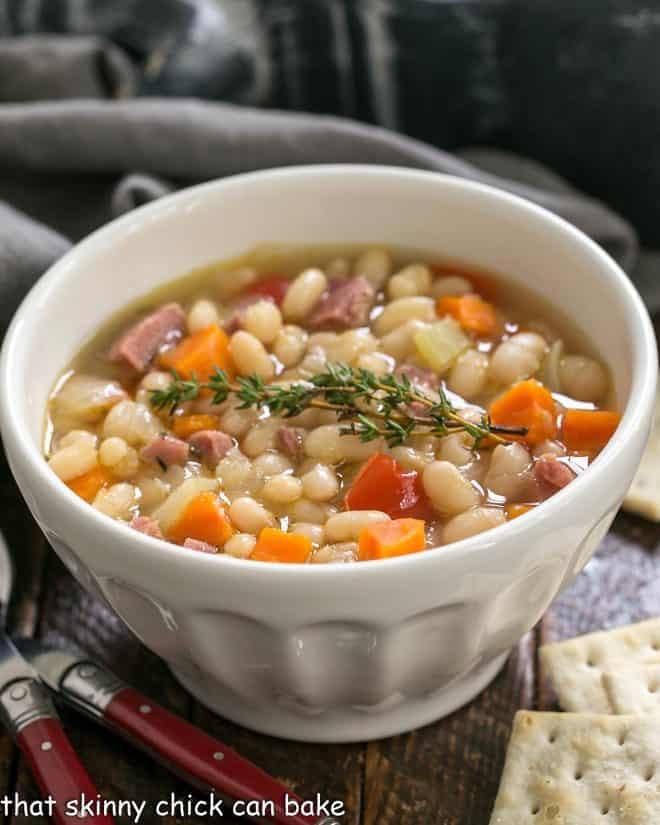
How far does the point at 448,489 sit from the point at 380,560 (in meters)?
0.29

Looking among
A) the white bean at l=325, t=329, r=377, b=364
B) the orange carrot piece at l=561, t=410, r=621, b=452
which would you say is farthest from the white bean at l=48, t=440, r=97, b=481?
the orange carrot piece at l=561, t=410, r=621, b=452

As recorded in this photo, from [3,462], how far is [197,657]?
91cm

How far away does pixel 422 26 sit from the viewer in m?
3.33

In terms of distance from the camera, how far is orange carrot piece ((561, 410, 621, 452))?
2094mm

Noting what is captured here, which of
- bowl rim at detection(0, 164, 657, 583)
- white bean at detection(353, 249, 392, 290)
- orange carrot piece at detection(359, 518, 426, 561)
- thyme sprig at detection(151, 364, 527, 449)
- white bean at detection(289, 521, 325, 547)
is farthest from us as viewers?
white bean at detection(353, 249, 392, 290)

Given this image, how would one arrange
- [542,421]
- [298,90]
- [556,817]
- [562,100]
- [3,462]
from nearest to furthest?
[556,817] → [542,421] → [3,462] → [562,100] → [298,90]

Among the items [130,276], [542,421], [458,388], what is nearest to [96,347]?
[130,276]

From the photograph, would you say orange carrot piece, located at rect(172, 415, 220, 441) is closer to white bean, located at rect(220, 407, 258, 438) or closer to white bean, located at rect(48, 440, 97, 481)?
white bean, located at rect(220, 407, 258, 438)

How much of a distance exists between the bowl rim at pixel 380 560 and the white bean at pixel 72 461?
9 centimetres

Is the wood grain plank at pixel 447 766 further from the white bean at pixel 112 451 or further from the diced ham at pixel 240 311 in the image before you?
the diced ham at pixel 240 311

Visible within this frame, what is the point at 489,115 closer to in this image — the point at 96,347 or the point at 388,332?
the point at 388,332

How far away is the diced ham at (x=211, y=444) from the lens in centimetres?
214

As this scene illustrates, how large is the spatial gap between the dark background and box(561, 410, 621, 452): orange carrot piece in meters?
1.26

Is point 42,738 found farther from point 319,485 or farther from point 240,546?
point 319,485
